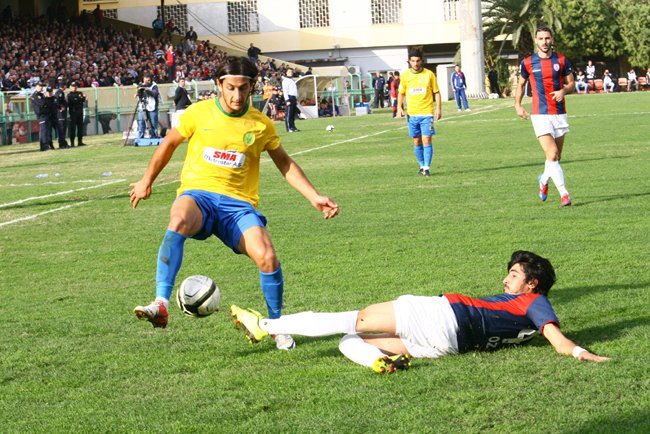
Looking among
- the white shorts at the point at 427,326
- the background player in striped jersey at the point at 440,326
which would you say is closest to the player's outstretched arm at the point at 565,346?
the background player in striped jersey at the point at 440,326

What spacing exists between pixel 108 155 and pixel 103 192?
1003 centimetres

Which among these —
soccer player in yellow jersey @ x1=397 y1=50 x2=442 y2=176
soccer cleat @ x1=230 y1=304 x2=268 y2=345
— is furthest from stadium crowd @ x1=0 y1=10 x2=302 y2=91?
soccer cleat @ x1=230 y1=304 x2=268 y2=345

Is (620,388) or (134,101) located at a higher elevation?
(134,101)

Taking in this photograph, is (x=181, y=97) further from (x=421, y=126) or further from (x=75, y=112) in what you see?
(x=421, y=126)

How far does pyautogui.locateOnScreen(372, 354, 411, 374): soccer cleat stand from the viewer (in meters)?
6.23

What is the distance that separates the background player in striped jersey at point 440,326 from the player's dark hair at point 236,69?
1.57 m

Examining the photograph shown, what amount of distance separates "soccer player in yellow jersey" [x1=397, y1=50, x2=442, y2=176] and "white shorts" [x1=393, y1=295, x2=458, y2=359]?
12644 millimetres

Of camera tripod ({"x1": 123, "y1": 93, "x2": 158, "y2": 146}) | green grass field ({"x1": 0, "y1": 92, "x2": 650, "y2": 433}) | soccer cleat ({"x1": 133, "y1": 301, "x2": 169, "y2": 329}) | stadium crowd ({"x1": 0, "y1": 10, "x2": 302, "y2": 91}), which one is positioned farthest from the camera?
stadium crowd ({"x1": 0, "y1": 10, "x2": 302, "y2": 91})

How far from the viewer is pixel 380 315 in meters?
6.56

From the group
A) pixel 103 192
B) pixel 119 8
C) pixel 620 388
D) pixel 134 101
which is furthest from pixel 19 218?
pixel 119 8

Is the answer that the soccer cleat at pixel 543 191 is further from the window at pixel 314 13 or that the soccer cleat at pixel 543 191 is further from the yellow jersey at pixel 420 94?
the window at pixel 314 13

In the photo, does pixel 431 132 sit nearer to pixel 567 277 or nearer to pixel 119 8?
pixel 567 277

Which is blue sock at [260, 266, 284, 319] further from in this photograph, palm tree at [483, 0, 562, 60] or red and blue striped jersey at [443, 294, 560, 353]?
palm tree at [483, 0, 562, 60]

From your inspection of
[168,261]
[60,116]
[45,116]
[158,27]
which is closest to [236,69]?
[168,261]
